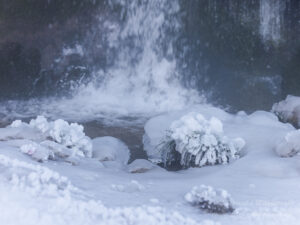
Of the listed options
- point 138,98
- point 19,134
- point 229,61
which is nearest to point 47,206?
point 19,134

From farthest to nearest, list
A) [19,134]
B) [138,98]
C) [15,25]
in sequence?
[15,25], [138,98], [19,134]

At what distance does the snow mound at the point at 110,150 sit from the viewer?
177 inches

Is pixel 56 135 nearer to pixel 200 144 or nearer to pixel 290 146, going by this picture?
pixel 200 144

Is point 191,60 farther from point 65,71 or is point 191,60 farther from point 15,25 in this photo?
point 15,25

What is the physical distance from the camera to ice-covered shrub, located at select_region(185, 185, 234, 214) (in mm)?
2670

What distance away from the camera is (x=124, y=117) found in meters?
6.34

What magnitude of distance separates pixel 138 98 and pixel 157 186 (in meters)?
4.00

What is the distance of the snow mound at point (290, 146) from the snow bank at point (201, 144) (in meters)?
0.43

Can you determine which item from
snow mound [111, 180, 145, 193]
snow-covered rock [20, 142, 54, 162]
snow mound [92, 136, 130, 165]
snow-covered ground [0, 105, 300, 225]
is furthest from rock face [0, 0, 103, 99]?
snow mound [111, 180, 145, 193]

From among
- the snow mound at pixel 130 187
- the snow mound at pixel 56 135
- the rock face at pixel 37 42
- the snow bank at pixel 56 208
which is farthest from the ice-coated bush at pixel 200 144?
the rock face at pixel 37 42

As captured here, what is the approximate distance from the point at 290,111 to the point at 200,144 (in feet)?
6.61

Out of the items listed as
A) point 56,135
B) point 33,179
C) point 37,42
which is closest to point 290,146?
point 56,135

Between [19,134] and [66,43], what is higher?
[66,43]

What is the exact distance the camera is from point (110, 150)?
4707 mm
